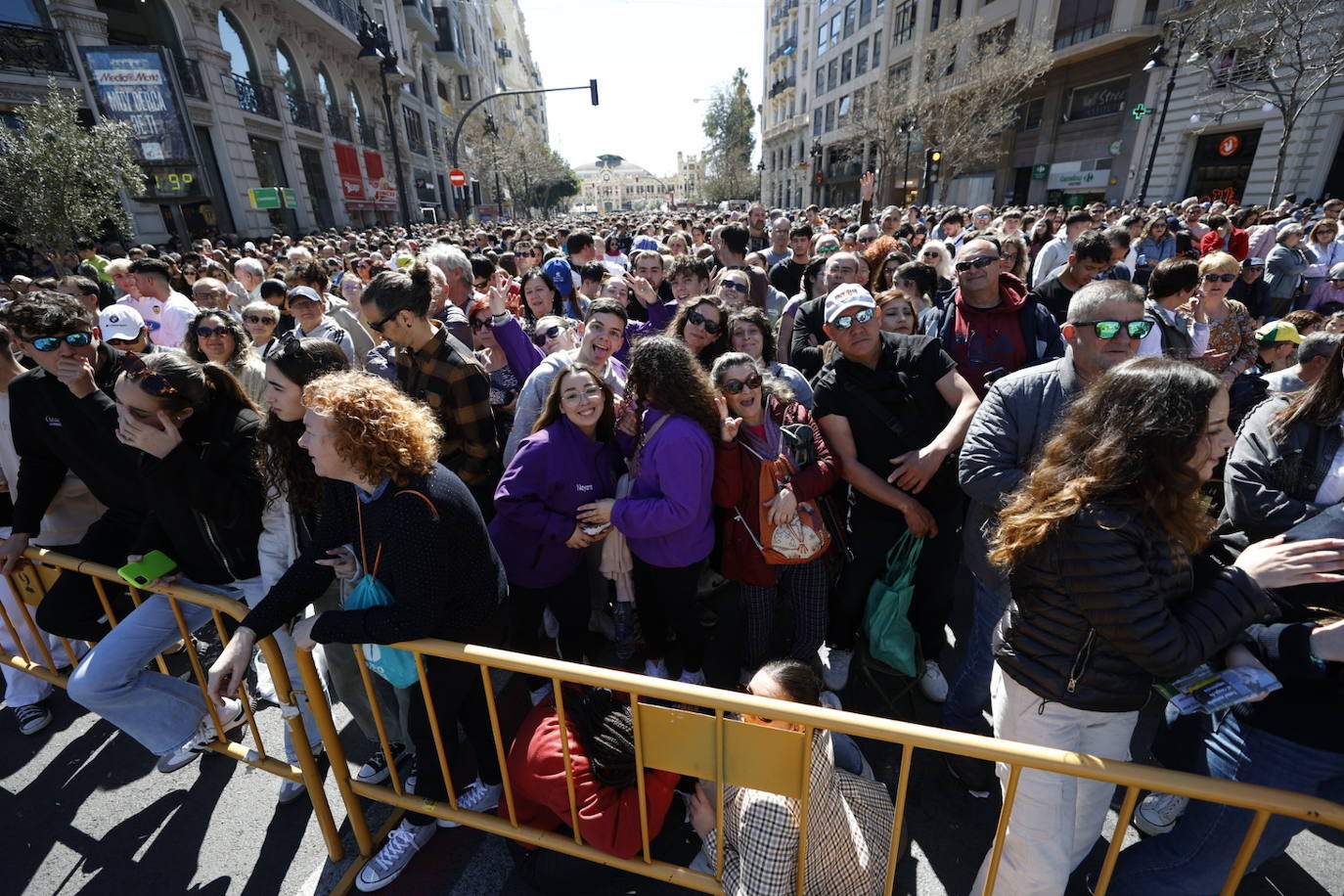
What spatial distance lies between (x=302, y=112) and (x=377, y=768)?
101ft

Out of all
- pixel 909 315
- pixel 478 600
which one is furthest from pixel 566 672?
pixel 909 315

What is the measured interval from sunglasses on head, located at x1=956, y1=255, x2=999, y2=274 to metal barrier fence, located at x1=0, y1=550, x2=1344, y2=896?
2.65 metres

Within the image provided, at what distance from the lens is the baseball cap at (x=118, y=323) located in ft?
13.7

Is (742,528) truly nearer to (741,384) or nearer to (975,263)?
(741,384)

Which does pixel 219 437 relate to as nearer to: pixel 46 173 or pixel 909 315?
pixel 909 315

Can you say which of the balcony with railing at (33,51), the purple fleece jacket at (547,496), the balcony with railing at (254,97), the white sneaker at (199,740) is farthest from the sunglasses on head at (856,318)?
the balcony with railing at (254,97)

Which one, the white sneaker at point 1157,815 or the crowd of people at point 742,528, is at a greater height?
the crowd of people at point 742,528

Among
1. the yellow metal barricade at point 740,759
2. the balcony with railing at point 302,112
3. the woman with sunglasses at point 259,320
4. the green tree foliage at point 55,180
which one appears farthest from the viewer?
the balcony with railing at point 302,112

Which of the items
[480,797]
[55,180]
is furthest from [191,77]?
[480,797]

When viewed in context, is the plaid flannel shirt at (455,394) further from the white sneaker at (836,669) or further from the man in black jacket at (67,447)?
the white sneaker at (836,669)

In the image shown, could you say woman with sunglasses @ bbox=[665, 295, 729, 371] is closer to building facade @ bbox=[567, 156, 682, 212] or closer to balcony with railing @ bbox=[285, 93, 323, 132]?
balcony with railing @ bbox=[285, 93, 323, 132]

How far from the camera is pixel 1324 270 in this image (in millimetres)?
7715

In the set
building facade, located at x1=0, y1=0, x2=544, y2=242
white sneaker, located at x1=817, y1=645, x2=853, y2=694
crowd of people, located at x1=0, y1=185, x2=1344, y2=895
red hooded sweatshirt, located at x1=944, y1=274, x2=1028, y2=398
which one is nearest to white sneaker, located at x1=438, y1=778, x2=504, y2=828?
crowd of people, located at x1=0, y1=185, x2=1344, y2=895

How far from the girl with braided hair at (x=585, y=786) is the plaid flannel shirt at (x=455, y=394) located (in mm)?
1641
